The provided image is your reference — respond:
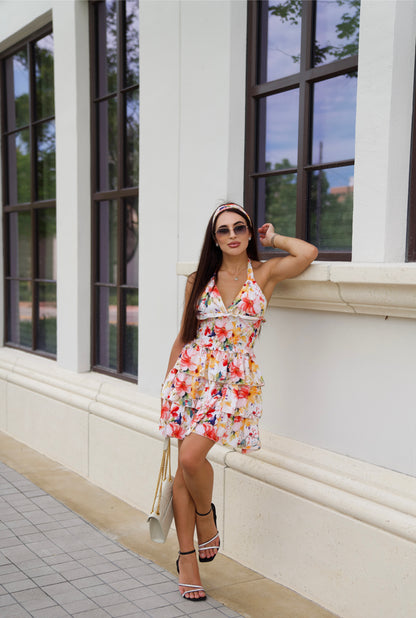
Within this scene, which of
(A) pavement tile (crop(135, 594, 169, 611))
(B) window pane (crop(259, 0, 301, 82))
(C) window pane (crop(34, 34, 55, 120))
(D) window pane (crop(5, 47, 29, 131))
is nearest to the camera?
(A) pavement tile (crop(135, 594, 169, 611))

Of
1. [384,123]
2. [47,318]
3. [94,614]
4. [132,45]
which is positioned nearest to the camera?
[384,123]

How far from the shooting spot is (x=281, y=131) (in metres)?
3.88

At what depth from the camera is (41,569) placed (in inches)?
142

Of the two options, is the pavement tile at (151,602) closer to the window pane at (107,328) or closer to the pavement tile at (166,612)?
the pavement tile at (166,612)

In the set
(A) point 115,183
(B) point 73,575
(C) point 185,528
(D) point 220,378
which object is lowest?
(B) point 73,575

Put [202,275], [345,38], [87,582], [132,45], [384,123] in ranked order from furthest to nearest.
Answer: [132,45] → [345,38] → [87,582] → [202,275] → [384,123]

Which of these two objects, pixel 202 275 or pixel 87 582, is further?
pixel 87 582

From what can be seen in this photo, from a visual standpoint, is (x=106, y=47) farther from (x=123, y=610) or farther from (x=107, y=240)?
(x=123, y=610)

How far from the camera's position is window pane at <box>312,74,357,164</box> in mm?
3512

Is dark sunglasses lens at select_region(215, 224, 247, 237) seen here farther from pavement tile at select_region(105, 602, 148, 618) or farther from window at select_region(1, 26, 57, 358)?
window at select_region(1, 26, 57, 358)

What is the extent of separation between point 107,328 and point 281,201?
2279 millimetres

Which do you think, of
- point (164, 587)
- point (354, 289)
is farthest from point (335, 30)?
point (164, 587)

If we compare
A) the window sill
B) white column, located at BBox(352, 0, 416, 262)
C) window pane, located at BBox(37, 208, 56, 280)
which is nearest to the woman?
the window sill

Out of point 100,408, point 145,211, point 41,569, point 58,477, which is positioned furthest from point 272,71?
point 58,477
